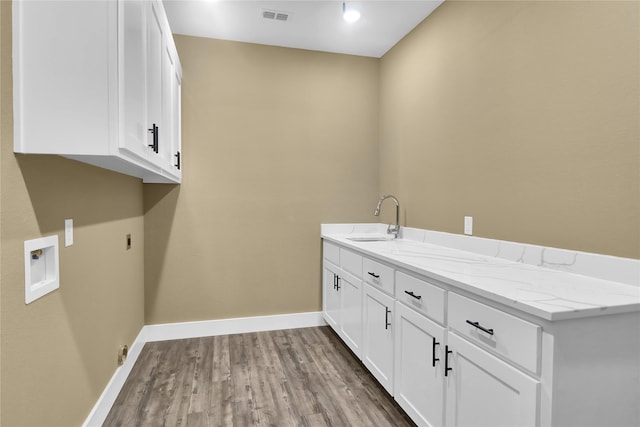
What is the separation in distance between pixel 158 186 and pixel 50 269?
177 cm

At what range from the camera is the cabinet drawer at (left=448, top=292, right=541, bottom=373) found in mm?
1119

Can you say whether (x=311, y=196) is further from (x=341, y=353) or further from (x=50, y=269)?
(x=50, y=269)

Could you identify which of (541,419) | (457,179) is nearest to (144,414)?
(541,419)

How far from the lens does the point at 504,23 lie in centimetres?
203

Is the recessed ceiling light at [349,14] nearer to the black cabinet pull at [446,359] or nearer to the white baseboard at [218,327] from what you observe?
the black cabinet pull at [446,359]

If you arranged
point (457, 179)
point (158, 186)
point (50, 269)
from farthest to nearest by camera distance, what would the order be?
point (158, 186) < point (457, 179) < point (50, 269)

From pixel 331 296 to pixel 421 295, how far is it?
1.50 metres

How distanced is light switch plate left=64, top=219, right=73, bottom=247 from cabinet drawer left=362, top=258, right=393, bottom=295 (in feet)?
5.10

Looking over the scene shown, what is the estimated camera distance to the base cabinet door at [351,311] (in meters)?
2.51

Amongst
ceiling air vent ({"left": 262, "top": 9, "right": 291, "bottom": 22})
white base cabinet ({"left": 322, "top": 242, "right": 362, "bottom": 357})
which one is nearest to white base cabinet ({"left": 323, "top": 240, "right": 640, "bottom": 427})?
white base cabinet ({"left": 322, "top": 242, "right": 362, "bottom": 357})

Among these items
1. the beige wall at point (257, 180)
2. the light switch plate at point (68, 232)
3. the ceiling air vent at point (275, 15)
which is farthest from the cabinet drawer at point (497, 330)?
the ceiling air vent at point (275, 15)

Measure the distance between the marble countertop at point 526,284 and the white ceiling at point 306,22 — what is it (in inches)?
71.4

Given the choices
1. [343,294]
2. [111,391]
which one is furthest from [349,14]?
[111,391]

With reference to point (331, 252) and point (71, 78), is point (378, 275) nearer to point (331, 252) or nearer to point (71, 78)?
point (331, 252)
